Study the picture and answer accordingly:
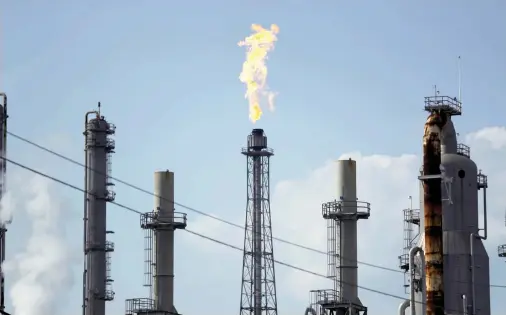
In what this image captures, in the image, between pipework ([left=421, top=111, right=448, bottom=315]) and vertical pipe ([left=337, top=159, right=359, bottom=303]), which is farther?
vertical pipe ([left=337, top=159, right=359, bottom=303])

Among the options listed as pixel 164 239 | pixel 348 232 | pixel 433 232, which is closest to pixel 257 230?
pixel 164 239

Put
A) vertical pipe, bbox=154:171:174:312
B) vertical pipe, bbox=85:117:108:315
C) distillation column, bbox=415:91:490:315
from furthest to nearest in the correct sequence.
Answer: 1. vertical pipe, bbox=85:117:108:315
2. vertical pipe, bbox=154:171:174:312
3. distillation column, bbox=415:91:490:315

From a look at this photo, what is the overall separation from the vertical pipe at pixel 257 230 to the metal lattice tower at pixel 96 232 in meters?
24.0

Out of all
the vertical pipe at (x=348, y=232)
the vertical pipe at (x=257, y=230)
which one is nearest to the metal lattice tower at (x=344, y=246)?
the vertical pipe at (x=348, y=232)

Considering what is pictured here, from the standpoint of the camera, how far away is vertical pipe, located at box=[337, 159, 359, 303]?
254 feet

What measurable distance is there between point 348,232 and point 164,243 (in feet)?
36.9

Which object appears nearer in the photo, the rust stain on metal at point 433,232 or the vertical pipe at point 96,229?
the rust stain on metal at point 433,232

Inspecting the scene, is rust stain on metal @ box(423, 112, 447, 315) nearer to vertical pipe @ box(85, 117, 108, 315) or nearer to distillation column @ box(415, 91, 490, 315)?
distillation column @ box(415, 91, 490, 315)

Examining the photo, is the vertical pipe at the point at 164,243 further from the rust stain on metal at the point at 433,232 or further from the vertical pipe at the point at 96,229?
the rust stain on metal at the point at 433,232

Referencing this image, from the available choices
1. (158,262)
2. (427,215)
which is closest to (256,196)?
(158,262)

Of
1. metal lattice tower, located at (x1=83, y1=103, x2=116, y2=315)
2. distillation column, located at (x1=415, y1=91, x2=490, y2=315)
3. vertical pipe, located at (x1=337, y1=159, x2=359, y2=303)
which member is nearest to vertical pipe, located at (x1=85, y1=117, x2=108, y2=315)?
metal lattice tower, located at (x1=83, y1=103, x2=116, y2=315)

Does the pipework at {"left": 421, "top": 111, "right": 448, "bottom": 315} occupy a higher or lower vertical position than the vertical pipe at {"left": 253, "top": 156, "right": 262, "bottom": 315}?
lower

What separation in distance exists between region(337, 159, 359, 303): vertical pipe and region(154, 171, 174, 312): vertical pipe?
10596 millimetres

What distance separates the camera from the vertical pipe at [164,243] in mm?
82188
